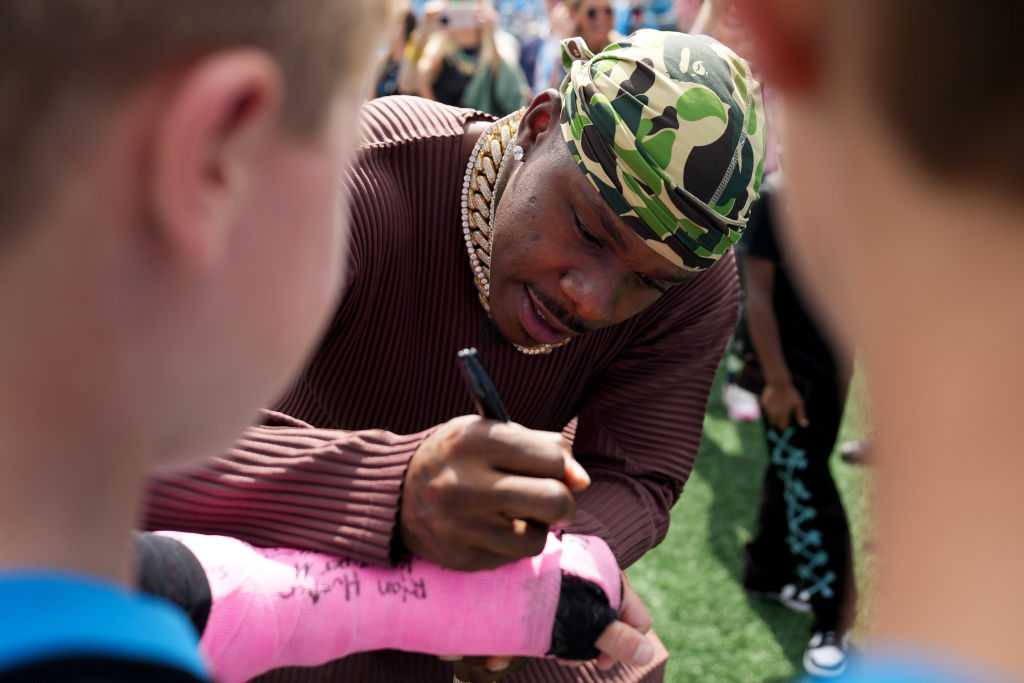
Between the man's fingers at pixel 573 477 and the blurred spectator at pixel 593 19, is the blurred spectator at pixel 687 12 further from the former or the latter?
the man's fingers at pixel 573 477

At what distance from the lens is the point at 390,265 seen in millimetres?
1639

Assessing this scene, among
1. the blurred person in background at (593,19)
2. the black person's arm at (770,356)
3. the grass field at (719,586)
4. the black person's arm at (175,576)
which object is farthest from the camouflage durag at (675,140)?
the blurred person in background at (593,19)

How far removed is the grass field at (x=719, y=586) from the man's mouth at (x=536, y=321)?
1.40 metres

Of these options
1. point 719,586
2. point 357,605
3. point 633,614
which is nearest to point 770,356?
point 719,586

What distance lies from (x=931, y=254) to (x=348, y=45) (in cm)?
34

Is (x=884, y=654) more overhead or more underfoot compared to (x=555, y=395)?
more overhead

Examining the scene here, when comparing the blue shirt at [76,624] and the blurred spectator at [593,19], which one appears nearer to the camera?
the blue shirt at [76,624]

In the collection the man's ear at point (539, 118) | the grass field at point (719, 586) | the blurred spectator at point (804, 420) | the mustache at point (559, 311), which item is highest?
the man's ear at point (539, 118)

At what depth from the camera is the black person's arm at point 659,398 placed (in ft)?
5.57

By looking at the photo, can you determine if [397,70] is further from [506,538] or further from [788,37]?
[788,37]

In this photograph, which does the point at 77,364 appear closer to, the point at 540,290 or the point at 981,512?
the point at 981,512

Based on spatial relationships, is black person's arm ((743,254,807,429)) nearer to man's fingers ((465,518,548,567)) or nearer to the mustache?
the mustache

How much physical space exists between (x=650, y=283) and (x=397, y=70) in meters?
4.52

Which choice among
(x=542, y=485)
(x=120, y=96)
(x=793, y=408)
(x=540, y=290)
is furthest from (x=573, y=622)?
(x=793, y=408)
